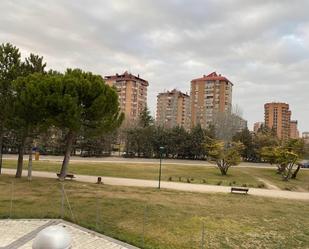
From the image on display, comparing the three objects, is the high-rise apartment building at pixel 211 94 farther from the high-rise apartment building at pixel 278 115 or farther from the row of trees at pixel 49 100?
the row of trees at pixel 49 100

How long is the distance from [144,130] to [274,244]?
60231 millimetres

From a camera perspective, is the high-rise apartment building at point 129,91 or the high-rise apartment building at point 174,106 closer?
the high-rise apartment building at point 129,91

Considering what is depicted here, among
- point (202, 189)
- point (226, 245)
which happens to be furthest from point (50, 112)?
point (226, 245)

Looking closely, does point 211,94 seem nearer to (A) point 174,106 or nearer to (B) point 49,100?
(A) point 174,106

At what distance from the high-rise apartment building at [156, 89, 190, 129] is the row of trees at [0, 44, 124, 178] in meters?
87.5

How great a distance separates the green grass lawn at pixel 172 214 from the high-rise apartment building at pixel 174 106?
308 ft

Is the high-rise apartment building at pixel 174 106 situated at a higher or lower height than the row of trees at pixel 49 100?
higher

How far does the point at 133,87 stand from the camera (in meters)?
125

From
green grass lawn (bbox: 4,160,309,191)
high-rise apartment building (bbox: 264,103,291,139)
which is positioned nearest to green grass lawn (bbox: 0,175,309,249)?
green grass lawn (bbox: 4,160,309,191)

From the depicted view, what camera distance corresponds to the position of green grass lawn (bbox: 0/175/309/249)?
656 inches

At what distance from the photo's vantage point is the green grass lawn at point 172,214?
16656mm

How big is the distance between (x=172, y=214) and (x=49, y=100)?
1385 cm

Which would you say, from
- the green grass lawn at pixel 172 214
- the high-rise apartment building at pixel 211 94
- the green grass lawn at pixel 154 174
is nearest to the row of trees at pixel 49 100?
the green grass lawn at pixel 172 214

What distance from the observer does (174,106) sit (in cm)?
12556
